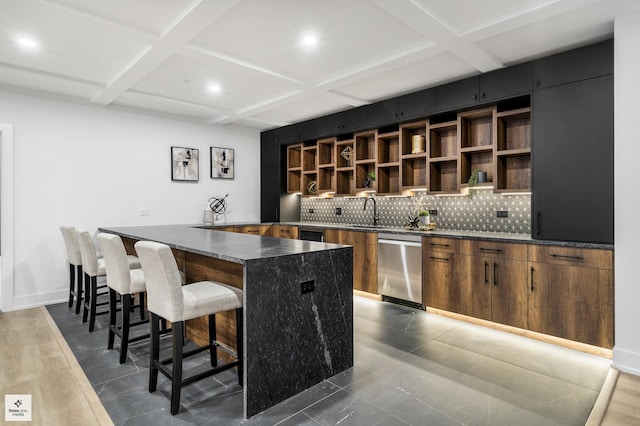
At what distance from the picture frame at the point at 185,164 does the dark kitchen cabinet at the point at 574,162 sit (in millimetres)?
4824

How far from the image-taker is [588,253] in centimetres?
297

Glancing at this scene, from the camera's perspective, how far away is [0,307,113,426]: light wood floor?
6.88 feet

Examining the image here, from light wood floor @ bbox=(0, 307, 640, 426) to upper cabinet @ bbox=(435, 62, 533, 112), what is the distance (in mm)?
2604

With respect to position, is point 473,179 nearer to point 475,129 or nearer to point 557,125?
point 475,129

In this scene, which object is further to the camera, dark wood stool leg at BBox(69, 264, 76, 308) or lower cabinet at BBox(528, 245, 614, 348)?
dark wood stool leg at BBox(69, 264, 76, 308)

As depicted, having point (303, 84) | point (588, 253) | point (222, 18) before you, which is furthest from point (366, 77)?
point (588, 253)

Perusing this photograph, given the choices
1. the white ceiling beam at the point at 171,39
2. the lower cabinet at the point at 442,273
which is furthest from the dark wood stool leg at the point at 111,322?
the lower cabinet at the point at 442,273

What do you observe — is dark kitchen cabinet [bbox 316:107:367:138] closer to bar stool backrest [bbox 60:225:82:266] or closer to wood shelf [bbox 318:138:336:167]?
wood shelf [bbox 318:138:336:167]

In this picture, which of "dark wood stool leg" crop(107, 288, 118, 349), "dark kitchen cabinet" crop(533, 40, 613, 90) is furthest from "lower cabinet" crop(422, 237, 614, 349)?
"dark wood stool leg" crop(107, 288, 118, 349)

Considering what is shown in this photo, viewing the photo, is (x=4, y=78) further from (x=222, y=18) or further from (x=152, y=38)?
(x=222, y=18)

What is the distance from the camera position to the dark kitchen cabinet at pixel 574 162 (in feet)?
9.72

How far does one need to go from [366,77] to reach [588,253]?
2.68 m

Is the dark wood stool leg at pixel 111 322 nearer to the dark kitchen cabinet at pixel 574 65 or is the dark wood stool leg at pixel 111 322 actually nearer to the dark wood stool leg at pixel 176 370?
the dark wood stool leg at pixel 176 370

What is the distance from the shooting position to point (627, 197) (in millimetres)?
2711
